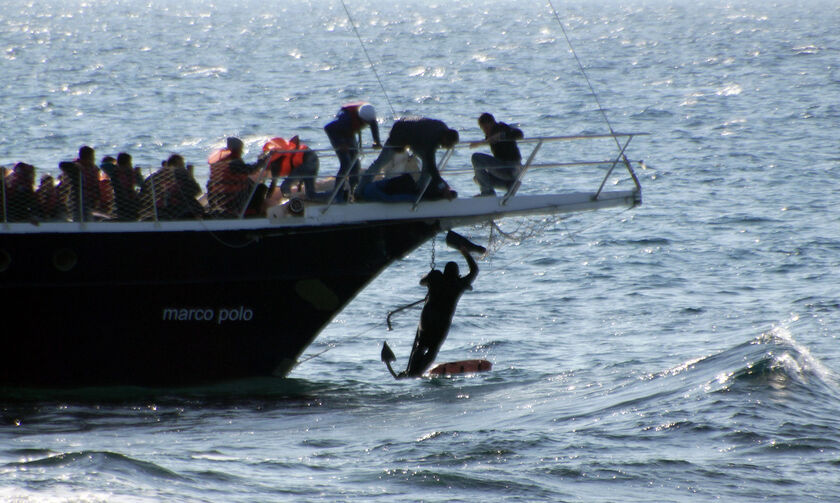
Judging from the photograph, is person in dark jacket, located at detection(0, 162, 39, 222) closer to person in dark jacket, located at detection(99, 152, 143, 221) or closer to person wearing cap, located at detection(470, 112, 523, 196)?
person in dark jacket, located at detection(99, 152, 143, 221)

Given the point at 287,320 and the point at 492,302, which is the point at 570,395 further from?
the point at 492,302

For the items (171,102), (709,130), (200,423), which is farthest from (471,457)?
(171,102)

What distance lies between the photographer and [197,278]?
50.7ft

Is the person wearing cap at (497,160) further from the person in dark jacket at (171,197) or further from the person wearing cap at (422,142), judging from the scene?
the person in dark jacket at (171,197)

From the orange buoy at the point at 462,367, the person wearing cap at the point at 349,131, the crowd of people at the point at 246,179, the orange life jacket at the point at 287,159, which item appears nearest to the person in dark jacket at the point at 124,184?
the crowd of people at the point at 246,179

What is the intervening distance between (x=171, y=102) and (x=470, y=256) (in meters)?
40.1

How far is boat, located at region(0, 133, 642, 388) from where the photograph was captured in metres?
14.9

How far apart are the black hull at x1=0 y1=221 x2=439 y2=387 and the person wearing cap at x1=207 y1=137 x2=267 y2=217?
11.6 inches

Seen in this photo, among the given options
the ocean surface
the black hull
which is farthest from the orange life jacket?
the ocean surface

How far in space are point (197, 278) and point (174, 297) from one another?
1.18ft

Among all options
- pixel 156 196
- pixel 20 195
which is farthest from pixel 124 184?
pixel 20 195

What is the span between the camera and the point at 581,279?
24578 mm

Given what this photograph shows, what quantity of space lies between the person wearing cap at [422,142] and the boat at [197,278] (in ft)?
1.25

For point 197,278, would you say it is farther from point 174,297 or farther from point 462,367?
point 462,367
